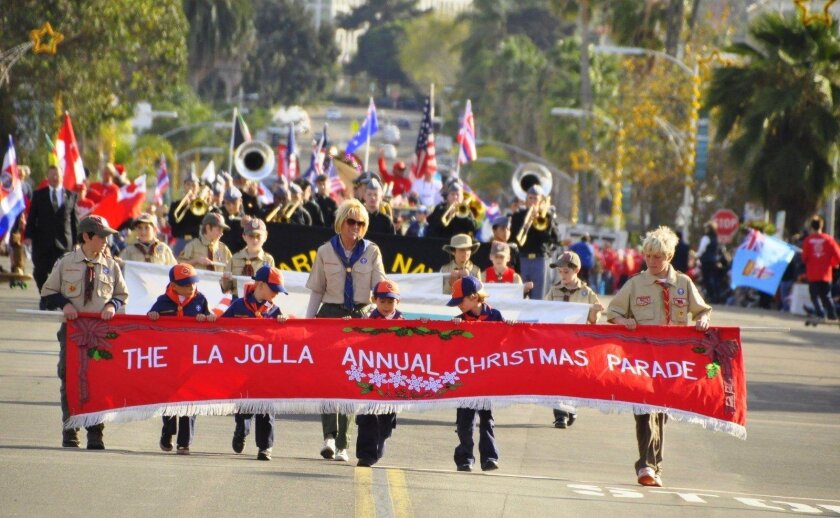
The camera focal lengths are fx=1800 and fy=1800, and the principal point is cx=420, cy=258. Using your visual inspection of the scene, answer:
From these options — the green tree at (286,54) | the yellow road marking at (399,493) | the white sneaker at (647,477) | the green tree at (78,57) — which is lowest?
the white sneaker at (647,477)

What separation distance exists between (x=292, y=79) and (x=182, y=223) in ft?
363

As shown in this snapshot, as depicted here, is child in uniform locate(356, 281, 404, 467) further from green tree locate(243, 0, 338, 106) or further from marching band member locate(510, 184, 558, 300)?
green tree locate(243, 0, 338, 106)

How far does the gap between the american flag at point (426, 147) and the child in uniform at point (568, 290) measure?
19673 mm

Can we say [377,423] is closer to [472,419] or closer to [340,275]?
[472,419]

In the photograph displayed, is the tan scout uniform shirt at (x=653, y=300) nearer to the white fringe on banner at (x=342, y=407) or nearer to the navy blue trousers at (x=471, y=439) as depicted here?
the white fringe on banner at (x=342, y=407)

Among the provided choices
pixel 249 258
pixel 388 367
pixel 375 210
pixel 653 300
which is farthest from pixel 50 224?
pixel 653 300

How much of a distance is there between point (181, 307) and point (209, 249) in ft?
15.8

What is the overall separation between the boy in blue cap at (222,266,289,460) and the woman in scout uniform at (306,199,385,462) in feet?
1.45

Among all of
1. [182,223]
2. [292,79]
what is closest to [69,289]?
[182,223]

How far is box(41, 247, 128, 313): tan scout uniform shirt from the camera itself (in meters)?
12.1

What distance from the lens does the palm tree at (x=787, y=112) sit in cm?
3797

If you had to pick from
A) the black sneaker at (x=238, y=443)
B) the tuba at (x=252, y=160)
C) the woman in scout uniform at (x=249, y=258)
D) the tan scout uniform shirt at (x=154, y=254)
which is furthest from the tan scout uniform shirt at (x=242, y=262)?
the tuba at (x=252, y=160)

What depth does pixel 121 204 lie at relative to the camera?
22.4 m

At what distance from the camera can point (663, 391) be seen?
11.7 meters
